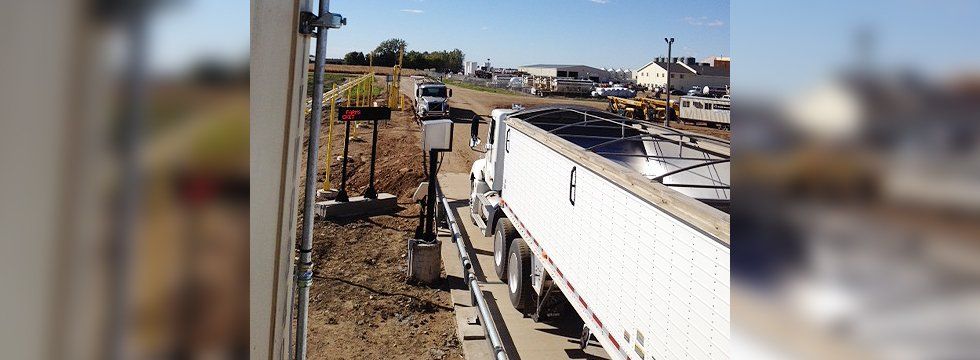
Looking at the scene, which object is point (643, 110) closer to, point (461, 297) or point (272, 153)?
point (461, 297)

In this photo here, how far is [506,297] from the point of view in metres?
8.58

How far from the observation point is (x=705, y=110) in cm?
3331

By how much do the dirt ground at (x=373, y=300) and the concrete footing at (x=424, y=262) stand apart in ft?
0.50

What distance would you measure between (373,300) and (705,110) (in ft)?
92.9

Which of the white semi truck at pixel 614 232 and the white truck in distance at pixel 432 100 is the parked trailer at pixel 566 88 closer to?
the white truck in distance at pixel 432 100

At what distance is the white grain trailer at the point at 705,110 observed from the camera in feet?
106

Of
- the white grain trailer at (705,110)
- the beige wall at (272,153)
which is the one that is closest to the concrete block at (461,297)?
the beige wall at (272,153)

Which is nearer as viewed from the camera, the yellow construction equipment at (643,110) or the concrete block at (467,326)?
the concrete block at (467,326)

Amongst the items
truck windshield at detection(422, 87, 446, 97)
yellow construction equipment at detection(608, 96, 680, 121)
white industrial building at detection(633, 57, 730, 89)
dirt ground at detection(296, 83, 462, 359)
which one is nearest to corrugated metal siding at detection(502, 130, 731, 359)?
dirt ground at detection(296, 83, 462, 359)

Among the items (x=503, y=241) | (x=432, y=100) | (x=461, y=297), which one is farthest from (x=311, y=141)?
(x=432, y=100)
